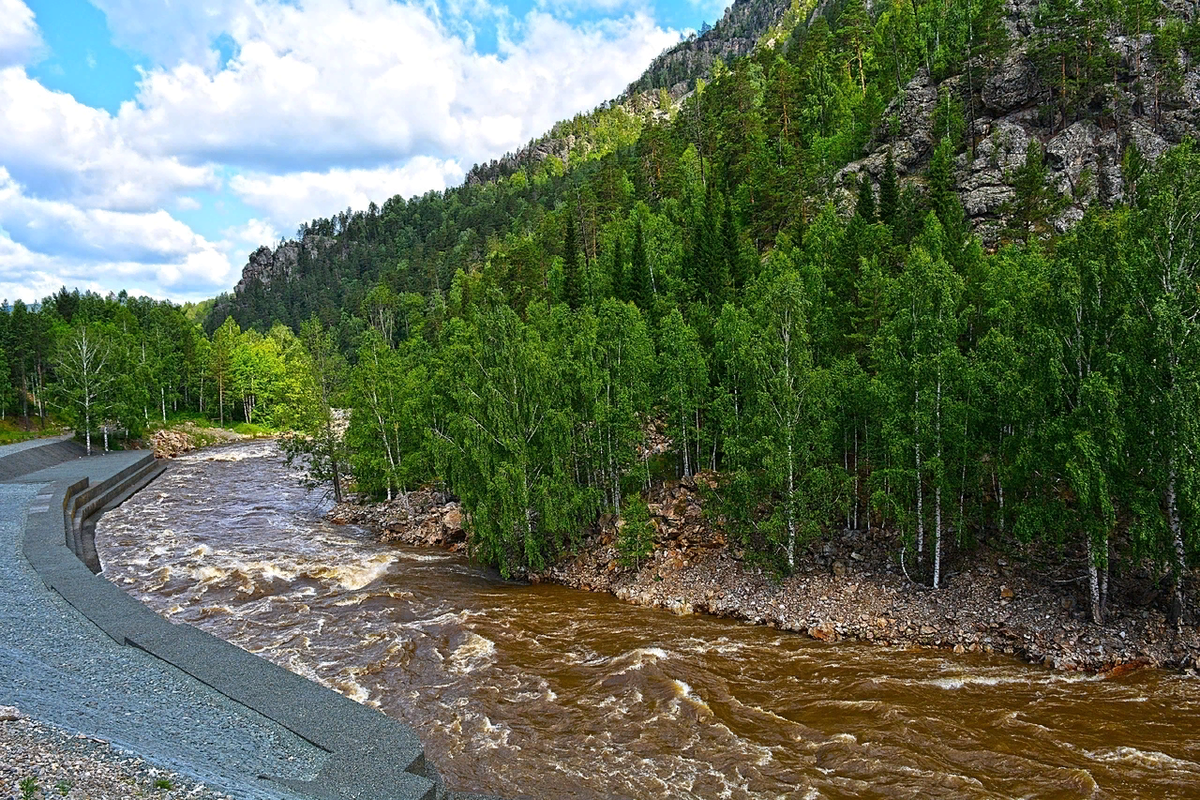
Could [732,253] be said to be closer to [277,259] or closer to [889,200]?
[889,200]

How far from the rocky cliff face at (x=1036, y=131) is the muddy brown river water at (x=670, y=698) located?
1493 inches

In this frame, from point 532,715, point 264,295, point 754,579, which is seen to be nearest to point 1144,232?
point 754,579

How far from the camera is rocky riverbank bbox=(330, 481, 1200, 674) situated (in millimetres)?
17500

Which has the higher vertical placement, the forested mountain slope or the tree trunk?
the forested mountain slope

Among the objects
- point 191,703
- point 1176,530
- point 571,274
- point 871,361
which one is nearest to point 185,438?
point 571,274

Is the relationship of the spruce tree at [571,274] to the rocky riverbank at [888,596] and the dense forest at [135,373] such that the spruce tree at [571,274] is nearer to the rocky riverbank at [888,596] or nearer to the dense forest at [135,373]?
the dense forest at [135,373]

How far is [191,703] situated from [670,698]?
35.0 ft

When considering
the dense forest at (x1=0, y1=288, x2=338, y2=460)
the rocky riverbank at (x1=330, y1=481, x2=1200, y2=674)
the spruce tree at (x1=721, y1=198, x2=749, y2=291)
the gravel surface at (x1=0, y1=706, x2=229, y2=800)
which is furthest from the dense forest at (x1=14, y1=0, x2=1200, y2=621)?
the gravel surface at (x1=0, y1=706, x2=229, y2=800)

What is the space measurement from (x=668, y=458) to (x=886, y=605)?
1471 centimetres

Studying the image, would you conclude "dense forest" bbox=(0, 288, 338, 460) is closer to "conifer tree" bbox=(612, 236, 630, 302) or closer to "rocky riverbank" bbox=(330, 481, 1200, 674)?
"conifer tree" bbox=(612, 236, 630, 302)

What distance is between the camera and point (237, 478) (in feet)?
169

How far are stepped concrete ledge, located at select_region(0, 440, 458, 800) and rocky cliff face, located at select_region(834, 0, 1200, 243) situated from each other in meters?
48.2

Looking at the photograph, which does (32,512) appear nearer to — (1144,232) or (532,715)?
(532,715)

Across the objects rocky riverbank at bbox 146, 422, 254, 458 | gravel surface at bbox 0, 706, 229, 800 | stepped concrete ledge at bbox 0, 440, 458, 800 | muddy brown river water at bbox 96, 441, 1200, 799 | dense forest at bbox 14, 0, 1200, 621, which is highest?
dense forest at bbox 14, 0, 1200, 621
